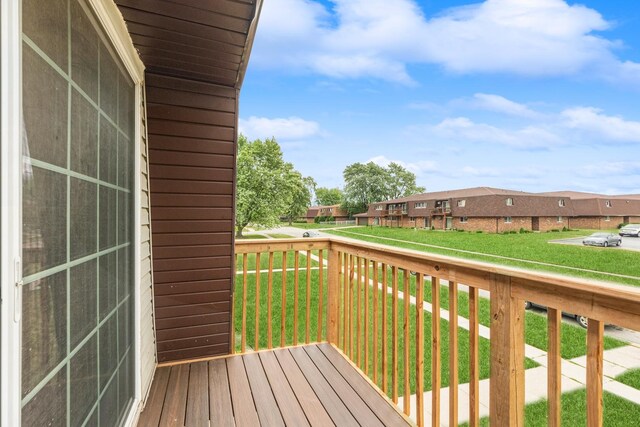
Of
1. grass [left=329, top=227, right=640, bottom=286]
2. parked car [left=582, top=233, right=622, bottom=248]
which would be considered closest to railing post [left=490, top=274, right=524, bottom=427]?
grass [left=329, top=227, right=640, bottom=286]

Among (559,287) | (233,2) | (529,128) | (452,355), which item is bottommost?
(452,355)

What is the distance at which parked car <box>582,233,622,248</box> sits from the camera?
19.1ft

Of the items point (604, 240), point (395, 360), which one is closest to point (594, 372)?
point (395, 360)

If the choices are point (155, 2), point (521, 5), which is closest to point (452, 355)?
point (155, 2)

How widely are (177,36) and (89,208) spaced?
0.91 meters

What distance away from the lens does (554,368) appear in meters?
1.03

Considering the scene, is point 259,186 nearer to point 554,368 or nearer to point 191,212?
Answer: point 191,212

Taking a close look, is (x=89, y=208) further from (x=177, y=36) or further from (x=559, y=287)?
(x=559, y=287)

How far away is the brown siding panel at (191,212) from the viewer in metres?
1.99

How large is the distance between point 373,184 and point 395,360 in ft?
65.3

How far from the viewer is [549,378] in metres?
1.03

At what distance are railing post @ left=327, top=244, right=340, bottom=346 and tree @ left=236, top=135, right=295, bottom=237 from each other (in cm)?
1048

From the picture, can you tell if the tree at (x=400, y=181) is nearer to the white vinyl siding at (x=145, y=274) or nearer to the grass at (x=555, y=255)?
the grass at (x=555, y=255)

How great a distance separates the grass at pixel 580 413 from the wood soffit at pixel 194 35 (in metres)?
3.36
